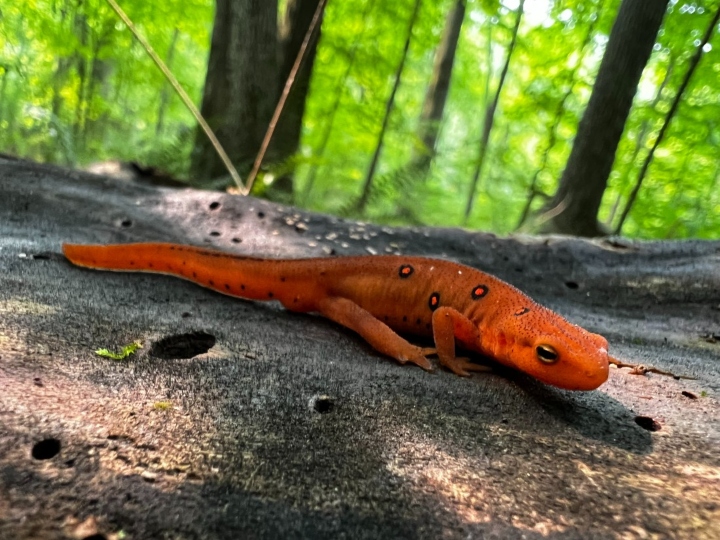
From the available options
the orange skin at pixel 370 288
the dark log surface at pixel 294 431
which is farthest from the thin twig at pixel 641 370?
the orange skin at pixel 370 288

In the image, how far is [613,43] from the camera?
4.54 m

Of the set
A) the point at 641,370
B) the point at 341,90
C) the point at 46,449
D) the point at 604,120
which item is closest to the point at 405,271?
the point at 641,370

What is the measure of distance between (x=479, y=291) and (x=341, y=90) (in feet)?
20.5

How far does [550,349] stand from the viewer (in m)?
1.55

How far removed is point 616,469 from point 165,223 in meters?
2.97

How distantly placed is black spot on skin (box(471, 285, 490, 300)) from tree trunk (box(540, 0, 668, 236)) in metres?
3.33

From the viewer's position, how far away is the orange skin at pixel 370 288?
2006mm

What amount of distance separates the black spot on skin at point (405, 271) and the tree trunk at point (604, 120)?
130 inches

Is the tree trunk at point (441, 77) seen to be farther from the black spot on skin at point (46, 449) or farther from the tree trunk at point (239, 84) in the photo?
the black spot on skin at point (46, 449)

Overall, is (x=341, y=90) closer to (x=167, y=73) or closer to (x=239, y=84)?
(x=239, y=84)

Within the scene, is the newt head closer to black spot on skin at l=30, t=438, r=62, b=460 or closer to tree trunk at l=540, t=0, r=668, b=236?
black spot on skin at l=30, t=438, r=62, b=460

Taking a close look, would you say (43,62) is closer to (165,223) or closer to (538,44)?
(165,223)

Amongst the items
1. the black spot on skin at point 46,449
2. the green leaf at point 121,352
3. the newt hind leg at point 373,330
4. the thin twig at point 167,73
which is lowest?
the green leaf at point 121,352

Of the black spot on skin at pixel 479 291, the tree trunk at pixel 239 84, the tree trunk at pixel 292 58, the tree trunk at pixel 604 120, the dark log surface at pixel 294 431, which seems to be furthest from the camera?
the tree trunk at pixel 292 58
